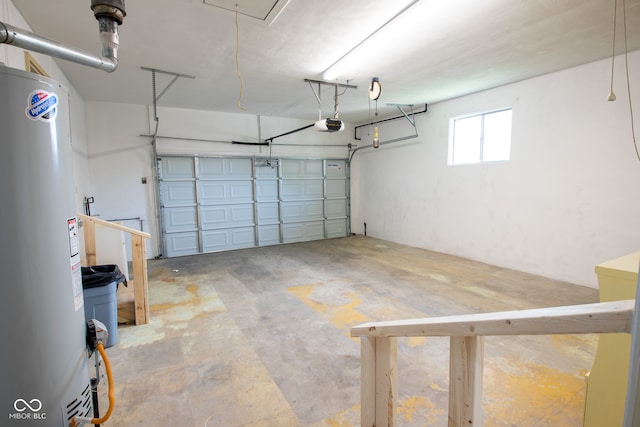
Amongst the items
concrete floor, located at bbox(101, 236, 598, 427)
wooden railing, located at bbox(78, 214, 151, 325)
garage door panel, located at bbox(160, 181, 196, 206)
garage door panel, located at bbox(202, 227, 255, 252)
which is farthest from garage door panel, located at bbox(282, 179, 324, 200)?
wooden railing, located at bbox(78, 214, 151, 325)

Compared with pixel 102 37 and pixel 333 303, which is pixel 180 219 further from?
pixel 102 37

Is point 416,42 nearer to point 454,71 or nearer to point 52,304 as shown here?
point 454,71

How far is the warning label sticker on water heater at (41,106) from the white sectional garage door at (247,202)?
213 inches

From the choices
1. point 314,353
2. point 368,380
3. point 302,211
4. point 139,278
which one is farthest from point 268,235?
point 368,380

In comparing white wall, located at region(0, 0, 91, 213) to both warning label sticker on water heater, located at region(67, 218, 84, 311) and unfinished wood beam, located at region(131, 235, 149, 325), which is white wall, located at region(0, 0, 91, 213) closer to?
unfinished wood beam, located at region(131, 235, 149, 325)

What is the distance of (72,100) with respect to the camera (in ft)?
14.3

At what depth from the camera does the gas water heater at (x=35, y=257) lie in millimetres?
968

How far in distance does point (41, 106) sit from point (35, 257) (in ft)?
1.67

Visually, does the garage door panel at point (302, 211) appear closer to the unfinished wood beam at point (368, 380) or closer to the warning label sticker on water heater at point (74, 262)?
the warning label sticker on water heater at point (74, 262)

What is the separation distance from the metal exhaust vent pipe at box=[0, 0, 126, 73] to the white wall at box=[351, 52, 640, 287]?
499cm

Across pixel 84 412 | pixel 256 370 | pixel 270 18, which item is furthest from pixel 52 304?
pixel 270 18

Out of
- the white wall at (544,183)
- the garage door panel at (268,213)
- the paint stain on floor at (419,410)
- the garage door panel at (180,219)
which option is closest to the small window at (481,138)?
the white wall at (544,183)

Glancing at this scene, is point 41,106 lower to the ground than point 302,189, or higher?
higher

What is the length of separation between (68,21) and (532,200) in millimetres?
5905
